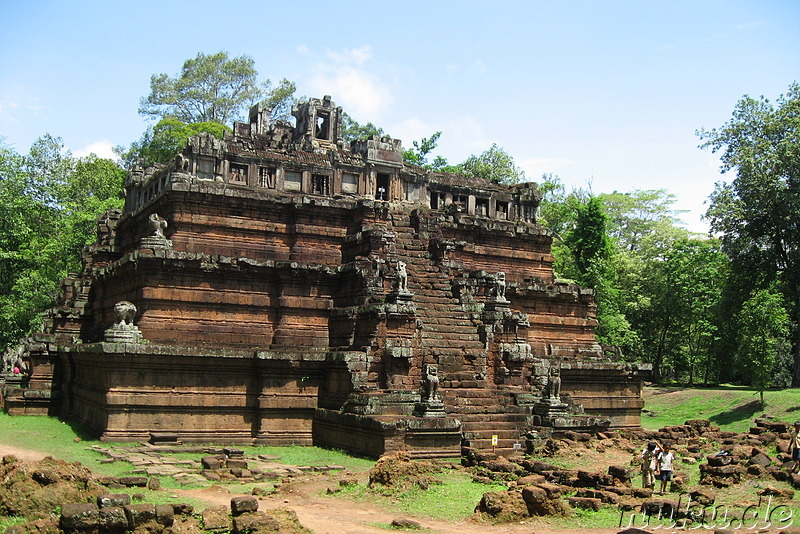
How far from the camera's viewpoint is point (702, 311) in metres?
56.5

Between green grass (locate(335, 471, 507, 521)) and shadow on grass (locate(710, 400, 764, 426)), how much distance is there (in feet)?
80.1

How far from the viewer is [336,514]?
1678 centimetres

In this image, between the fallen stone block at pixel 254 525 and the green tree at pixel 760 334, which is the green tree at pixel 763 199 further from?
the fallen stone block at pixel 254 525

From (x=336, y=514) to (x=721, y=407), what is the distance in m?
32.1

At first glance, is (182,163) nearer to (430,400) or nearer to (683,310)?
(430,400)

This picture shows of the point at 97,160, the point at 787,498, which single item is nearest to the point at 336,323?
the point at 787,498

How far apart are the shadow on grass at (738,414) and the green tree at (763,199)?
576 cm

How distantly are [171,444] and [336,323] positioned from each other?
735cm

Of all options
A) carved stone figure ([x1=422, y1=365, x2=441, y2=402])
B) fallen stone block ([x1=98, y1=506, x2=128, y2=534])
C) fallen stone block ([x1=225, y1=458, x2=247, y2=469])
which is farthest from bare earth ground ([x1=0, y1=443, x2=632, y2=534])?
carved stone figure ([x1=422, y1=365, x2=441, y2=402])

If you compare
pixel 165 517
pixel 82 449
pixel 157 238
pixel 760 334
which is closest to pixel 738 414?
pixel 760 334

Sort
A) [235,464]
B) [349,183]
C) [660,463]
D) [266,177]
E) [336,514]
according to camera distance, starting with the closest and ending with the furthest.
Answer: [336,514] < [660,463] < [235,464] < [266,177] < [349,183]

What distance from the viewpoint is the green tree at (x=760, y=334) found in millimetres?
41438

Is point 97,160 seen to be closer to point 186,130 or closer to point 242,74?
point 186,130

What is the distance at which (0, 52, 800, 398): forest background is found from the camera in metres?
Answer: 44.7
